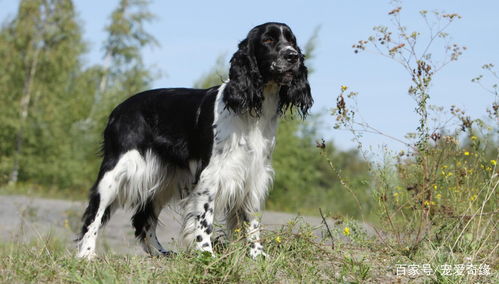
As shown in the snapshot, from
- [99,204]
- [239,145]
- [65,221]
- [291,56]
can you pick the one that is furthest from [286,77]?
[65,221]

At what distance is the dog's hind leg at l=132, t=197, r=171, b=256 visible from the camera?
231 inches

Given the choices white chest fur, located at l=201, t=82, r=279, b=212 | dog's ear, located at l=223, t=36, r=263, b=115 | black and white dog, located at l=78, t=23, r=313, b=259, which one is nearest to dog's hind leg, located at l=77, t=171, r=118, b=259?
black and white dog, located at l=78, t=23, r=313, b=259

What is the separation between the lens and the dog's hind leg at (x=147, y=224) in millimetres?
5863

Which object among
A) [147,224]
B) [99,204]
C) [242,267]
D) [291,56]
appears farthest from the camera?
[147,224]

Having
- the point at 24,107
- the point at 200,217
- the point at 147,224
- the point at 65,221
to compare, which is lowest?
the point at 24,107

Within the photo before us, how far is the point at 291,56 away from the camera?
4645 millimetres

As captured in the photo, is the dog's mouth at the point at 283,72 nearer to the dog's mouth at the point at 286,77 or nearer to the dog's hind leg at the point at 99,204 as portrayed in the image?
the dog's mouth at the point at 286,77

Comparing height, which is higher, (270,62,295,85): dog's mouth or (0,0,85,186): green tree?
(270,62,295,85): dog's mouth

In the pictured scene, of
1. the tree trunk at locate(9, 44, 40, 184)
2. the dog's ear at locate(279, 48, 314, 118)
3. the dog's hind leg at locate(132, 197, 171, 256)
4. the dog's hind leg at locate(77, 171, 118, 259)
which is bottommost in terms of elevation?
the tree trunk at locate(9, 44, 40, 184)

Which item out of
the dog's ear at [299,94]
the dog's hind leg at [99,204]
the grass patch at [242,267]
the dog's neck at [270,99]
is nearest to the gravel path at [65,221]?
the dog's hind leg at [99,204]

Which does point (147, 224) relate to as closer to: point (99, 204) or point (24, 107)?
point (99, 204)

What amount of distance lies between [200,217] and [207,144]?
1.82 feet

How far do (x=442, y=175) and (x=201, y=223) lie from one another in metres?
2.07

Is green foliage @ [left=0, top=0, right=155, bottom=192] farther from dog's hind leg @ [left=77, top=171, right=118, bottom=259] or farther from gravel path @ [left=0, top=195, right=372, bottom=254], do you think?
dog's hind leg @ [left=77, top=171, right=118, bottom=259]
